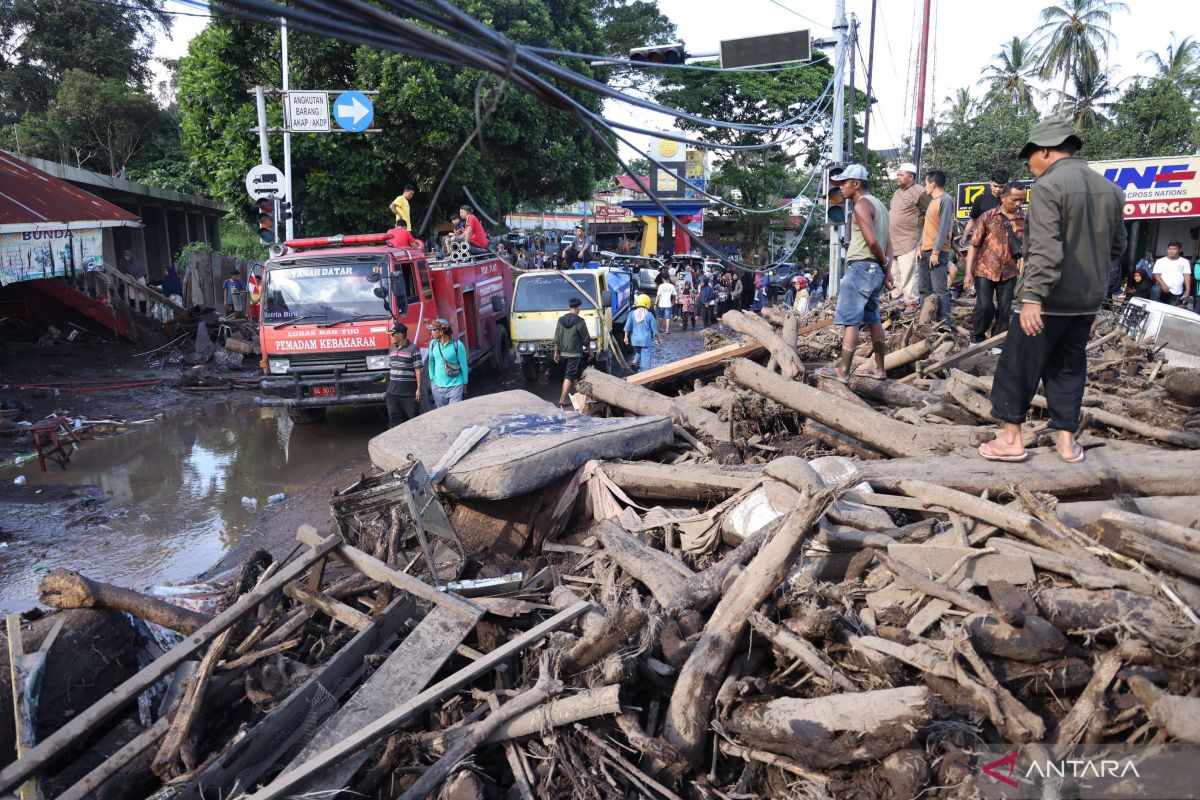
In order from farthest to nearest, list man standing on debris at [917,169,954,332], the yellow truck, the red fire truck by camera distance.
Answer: the yellow truck, the red fire truck, man standing on debris at [917,169,954,332]

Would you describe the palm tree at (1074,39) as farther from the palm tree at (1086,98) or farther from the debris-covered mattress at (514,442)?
the debris-covered mattress at (514,442)

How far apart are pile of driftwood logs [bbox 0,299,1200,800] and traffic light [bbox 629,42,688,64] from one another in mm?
4282

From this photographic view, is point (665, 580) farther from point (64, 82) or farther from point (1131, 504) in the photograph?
point (64, 82)

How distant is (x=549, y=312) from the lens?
47.8ft

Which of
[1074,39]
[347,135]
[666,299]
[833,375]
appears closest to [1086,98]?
[1074,39]

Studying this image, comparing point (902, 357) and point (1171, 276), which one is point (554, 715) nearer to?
point (902, 357)

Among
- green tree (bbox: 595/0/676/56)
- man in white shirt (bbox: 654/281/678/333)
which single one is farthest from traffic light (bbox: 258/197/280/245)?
green tree (bbox: 595/0/676/56)

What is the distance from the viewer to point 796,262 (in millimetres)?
37844

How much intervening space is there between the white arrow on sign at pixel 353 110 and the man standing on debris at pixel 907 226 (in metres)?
10.1

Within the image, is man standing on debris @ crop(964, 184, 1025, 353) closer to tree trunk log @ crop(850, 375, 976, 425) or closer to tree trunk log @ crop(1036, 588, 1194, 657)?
tree trunk log @ crop(850, 375, 976, 425)

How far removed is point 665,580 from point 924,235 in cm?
689

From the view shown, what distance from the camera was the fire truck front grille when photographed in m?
10.9

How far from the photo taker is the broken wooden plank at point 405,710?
2.96 m

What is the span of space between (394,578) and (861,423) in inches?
126
